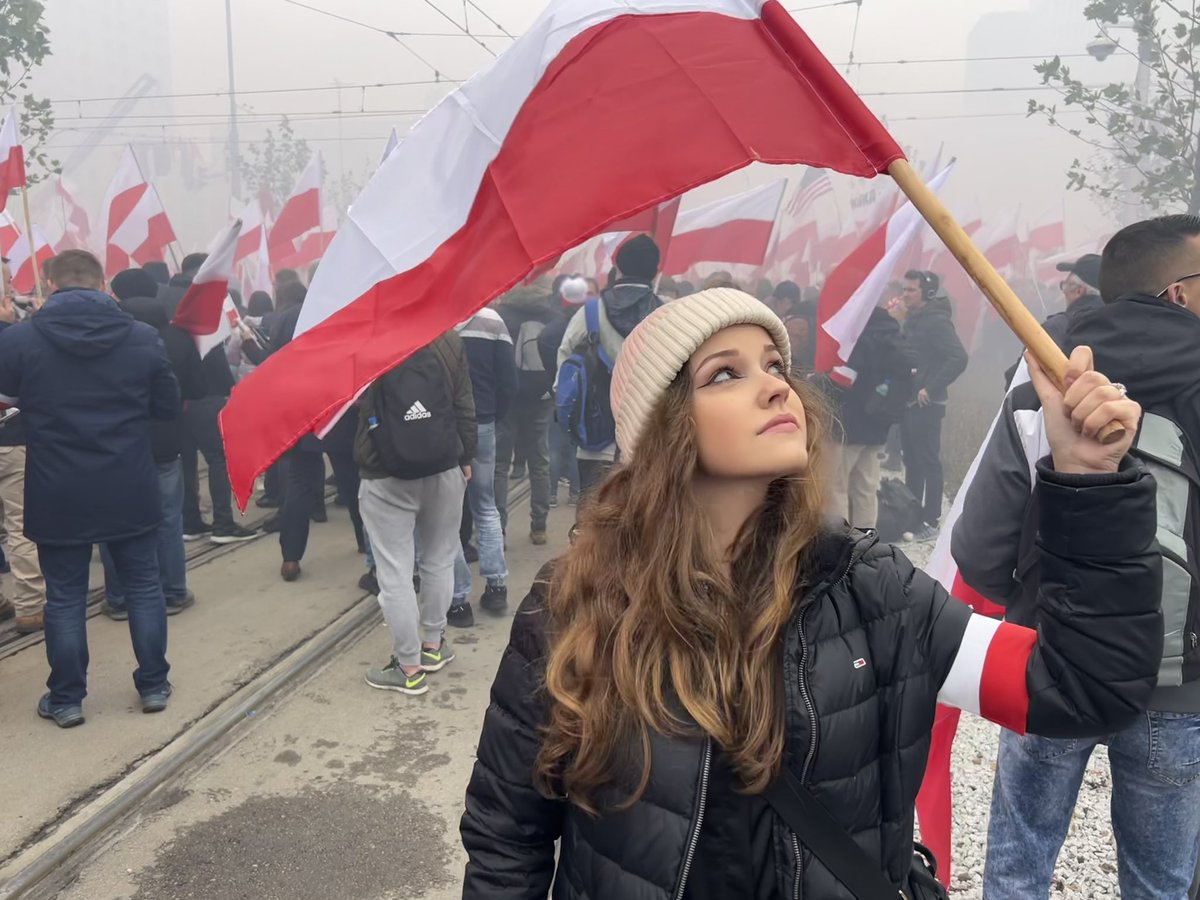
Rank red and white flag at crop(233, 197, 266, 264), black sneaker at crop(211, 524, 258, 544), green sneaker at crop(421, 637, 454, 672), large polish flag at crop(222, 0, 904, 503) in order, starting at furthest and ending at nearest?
red and white flag at crop(233, 197, 266, 264)
black sneaker at crop(211, 524, 258, 544)
green sneaker at crop(421, 637, 454, 672)
large polish flag at crop(222, 0, 904, 503)

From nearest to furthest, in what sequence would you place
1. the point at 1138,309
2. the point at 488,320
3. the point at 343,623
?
the point at 1138,309
the point at 343,623
the point at 488,320

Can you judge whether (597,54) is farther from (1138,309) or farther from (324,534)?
(324,534)

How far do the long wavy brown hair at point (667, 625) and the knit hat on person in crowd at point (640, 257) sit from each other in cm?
365

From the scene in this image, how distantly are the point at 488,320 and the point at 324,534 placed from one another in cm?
270

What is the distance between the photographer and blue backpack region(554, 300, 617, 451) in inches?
228

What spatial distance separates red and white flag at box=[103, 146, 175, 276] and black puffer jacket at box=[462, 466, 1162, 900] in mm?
8890

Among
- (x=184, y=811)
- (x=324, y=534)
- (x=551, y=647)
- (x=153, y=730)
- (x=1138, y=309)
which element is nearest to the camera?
(x=551, y=647)

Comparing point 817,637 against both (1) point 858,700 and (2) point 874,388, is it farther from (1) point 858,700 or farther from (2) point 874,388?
(2) point 874,388

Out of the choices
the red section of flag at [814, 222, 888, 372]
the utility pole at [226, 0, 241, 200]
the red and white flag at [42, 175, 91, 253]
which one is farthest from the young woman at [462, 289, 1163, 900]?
the utility pole at [226, 0, 241, 200]

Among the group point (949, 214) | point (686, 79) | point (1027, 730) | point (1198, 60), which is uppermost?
point (1198, 60)

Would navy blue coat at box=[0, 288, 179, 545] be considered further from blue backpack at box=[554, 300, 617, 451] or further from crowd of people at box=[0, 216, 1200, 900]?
crowd of people at box=[0, 216, 1200, 900]

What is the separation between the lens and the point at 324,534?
7668mm

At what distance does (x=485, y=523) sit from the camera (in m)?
6.06

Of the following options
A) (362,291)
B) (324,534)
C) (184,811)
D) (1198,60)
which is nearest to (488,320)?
(324,534)
